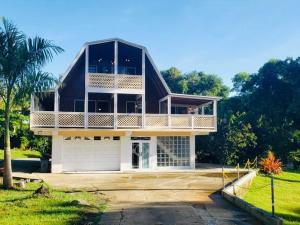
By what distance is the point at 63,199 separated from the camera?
13.2 metres

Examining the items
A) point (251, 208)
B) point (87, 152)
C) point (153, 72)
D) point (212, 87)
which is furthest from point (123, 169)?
point (212, 87)

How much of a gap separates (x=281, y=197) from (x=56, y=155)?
1467 cm

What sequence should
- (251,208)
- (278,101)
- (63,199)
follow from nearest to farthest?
(251,208) < (63,199) < (278,101)

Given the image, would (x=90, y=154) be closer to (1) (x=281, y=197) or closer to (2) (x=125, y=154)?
(2) (x=125, y=154)

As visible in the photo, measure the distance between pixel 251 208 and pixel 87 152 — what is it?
51.8 ft

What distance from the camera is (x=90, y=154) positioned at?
25.5m

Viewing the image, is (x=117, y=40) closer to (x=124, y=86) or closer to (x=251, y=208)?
(x=124, y=86)

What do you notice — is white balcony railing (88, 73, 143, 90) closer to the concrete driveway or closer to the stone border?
the concrete driveway

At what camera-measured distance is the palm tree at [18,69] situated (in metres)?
15.4

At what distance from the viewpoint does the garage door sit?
2491cm

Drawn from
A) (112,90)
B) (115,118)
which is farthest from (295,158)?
(112,90)

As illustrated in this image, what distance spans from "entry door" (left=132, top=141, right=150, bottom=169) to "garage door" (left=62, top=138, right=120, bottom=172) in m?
1.19

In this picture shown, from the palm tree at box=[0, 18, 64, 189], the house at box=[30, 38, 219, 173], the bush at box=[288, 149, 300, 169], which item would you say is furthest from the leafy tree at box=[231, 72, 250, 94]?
the palm tree at box=[0, 18, 64, 189]

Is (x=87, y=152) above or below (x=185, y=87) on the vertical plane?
below
